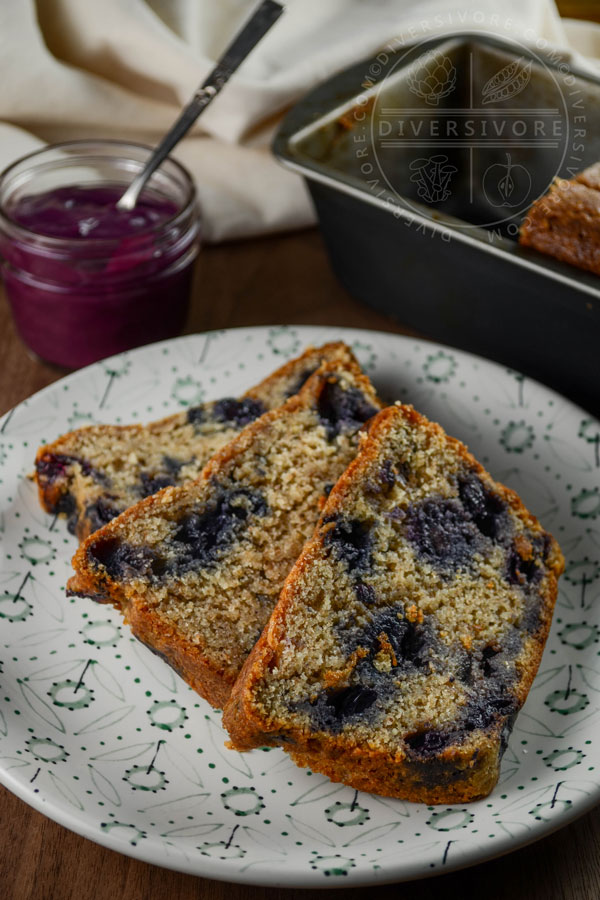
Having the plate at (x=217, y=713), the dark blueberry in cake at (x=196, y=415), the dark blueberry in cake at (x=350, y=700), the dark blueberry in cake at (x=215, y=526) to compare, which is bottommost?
the plate at (x=217, y=713)

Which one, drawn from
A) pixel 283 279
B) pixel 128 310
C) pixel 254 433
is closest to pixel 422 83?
pixel 283 279

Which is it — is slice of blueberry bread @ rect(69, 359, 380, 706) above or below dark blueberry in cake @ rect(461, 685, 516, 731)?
above

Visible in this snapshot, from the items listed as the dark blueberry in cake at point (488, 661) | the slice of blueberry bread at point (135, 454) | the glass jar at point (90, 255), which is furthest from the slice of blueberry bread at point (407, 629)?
the glass jar at point (90, 255)

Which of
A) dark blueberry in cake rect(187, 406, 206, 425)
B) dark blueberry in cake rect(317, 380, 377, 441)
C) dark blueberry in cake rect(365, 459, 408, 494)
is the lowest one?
dark blueberry in cake rect(187, 406, 206, 425)

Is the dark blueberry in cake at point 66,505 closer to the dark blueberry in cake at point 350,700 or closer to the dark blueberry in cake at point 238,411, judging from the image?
the dark blueberry in cake at point 238,411

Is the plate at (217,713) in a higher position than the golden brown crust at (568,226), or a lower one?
lower

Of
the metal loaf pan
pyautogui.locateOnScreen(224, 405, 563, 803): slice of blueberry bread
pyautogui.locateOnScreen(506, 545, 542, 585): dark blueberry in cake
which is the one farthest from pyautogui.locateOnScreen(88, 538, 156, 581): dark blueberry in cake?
the metal loaf pan

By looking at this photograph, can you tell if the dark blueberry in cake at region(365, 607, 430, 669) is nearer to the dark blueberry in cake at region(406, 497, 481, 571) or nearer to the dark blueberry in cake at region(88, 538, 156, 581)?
the dark blueberry in cake at region(406, 497, 481, 571)

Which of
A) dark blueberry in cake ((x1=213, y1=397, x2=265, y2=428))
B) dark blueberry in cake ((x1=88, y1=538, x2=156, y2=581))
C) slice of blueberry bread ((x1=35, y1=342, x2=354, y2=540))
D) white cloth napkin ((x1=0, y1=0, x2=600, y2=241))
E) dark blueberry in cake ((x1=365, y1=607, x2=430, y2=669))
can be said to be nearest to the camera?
dark blueberry in cake ((x1=365, y1=607, x2=430, y2=669))
